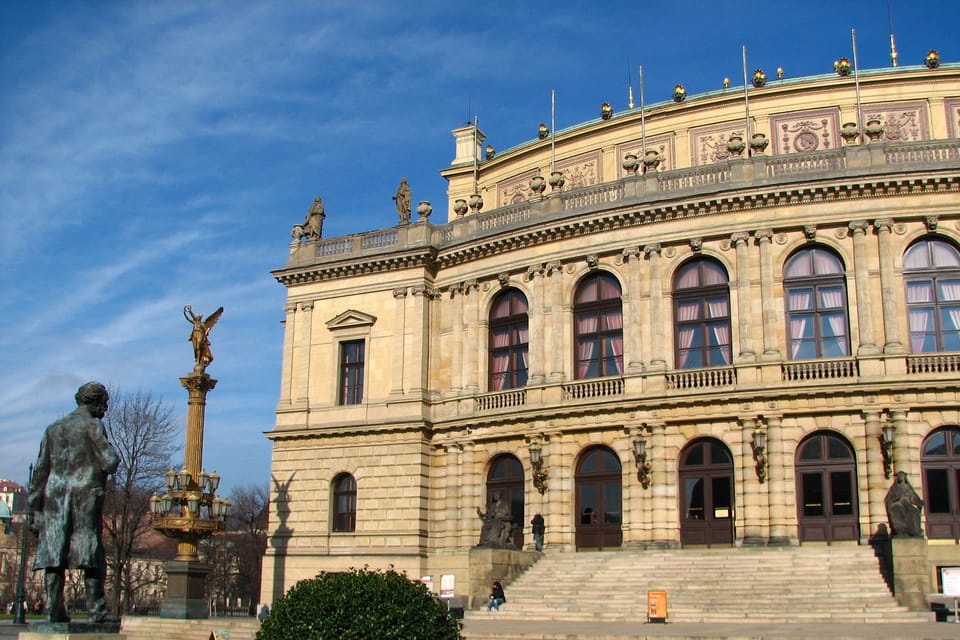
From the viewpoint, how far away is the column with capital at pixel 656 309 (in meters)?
34.3

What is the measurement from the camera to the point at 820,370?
1266 inches

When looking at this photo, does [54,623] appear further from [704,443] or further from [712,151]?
[712,151]

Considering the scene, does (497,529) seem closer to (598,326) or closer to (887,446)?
(598,326)

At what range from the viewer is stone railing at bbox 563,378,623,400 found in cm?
3481

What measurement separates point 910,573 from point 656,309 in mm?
12238

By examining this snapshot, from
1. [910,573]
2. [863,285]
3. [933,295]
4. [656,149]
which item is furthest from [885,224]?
[910,573]

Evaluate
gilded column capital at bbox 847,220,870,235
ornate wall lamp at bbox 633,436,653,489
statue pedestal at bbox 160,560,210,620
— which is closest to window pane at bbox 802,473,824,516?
ornate wall lamp at bbox 633,436,653,489

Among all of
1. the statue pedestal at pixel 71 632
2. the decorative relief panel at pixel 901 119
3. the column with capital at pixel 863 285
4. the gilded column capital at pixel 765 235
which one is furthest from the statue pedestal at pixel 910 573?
the statue pedestal at pixel 71 632

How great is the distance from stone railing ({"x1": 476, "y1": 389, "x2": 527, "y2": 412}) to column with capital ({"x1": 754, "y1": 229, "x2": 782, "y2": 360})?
8.86 m

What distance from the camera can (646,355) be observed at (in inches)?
1361

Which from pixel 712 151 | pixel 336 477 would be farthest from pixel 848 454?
pixel 336 477

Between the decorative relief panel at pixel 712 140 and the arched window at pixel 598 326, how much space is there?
7.59 m

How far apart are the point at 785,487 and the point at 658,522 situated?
4177mm

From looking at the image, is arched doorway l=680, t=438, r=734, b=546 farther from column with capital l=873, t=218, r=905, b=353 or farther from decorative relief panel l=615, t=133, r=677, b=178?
decorative relief panel l=615, t=133, r=677, b=178
